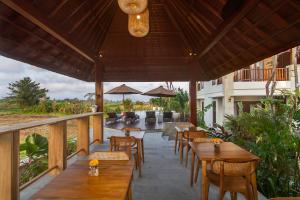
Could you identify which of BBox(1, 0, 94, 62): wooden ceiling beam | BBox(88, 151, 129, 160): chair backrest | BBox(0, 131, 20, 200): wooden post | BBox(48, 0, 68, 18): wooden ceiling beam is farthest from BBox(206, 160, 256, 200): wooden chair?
BBox(48, 0, 68, 18): wooden ceiling beam

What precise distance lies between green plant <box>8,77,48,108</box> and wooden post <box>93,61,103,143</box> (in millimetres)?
2116

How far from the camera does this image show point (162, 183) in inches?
181

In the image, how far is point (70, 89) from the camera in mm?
12547

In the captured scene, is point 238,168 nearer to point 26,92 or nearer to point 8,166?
point 8,166

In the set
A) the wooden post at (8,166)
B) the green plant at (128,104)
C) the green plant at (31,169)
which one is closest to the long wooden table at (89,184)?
the wooden post at (8,166)

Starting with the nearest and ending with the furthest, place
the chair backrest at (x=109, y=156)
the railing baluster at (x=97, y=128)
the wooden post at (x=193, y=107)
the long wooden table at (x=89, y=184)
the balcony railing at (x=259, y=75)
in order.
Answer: the long wooden table at (x=89, y=184)
the chair backrest at (x=109, y=156)
the railing baluster at (x=97, y=128)
the wooden post at (x=193, y=107)
the balcony railing at (x=259, y=75)

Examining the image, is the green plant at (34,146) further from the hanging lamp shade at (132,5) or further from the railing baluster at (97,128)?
the railing baluster at (97,128)

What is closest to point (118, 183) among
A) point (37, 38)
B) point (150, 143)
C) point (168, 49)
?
point (37, 38)

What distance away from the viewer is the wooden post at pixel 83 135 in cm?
682

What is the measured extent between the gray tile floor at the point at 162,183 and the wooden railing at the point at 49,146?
484 mm

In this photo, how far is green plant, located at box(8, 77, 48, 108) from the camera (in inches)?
338

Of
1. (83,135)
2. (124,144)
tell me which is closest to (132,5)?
(124,144)

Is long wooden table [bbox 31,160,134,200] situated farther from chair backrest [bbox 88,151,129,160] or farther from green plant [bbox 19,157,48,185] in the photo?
green plant [bbox 19,157,48,185]

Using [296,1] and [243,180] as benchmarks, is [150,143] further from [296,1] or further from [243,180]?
[296,1]
